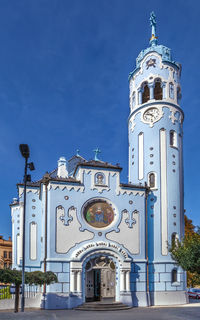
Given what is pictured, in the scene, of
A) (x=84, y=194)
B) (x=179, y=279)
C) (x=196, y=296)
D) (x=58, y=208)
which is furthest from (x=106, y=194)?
(x=196, y=296)

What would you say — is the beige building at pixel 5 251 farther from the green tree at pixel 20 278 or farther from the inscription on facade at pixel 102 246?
the green tree at pixel 20 278

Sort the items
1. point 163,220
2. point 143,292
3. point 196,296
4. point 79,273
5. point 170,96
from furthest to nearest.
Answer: point 196,296 < point 170,96 < point 163,220 < point 143,292 < point 79,273

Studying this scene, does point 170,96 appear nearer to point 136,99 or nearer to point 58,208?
point 136,99

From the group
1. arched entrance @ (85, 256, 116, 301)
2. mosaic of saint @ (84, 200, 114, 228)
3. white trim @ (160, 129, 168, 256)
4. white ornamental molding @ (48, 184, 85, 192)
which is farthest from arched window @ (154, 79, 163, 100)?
arched entrance @ (85, 256, 116, 301)

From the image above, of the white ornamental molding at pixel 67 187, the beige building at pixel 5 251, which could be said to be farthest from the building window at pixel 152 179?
the beige building at pixel 5 251

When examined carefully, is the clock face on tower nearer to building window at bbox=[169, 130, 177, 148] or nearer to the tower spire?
building window at bbox=[169, 130, 177, 148]

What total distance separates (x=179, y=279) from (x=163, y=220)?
4.79 meters

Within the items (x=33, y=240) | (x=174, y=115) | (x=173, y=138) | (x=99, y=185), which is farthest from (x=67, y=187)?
(x=174, y=115)

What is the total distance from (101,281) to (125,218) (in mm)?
5133

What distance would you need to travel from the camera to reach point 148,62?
35.6m

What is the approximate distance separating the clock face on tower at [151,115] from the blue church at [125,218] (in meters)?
0.09

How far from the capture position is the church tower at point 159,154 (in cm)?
3042

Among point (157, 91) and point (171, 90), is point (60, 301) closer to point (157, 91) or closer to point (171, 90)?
point (157, 91)

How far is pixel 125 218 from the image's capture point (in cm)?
3039
